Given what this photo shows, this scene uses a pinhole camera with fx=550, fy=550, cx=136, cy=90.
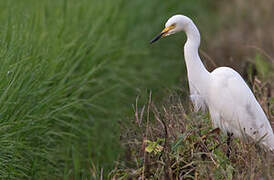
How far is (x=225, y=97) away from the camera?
2.93 metres

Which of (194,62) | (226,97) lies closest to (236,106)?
(226,97)

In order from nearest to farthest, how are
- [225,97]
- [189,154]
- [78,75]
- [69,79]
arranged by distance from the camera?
[189,154] < [225,97] < [69,79] < [78,75]

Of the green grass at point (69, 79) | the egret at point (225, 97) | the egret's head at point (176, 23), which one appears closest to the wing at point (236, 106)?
the egret at point (225, 97)

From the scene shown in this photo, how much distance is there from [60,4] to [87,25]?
282 millimetres

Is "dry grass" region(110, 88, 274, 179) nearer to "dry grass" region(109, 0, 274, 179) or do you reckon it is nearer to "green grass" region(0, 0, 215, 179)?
"dry grass" region(109, 0, 274, 179)

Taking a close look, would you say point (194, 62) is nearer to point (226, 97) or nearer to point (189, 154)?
point (226, 97)

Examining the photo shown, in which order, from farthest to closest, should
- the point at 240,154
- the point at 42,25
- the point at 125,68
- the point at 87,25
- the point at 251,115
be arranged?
the point at 125,68 → the point at 87,25 → the point at 42,25 → the point at 251,115 → the point at 240,154

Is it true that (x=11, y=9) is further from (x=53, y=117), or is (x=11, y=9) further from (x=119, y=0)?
(x=119, y=0)

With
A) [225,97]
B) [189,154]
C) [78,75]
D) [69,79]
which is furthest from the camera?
[78,75]

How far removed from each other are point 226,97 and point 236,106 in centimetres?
7

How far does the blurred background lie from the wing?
1.55 feet

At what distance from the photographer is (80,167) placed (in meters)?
3.73

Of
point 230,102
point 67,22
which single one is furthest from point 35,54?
point 230,102

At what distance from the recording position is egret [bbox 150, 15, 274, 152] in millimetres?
2893
